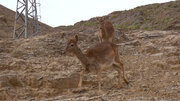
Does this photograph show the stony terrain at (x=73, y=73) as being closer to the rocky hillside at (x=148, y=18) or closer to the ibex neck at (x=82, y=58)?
the ibex neck at (x=82, y=58)

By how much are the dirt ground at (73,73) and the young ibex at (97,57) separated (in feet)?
2.30

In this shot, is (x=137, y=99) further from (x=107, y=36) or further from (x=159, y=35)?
(x=159, y=35)

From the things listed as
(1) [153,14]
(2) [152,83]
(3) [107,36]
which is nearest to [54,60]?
(3) [107,36]

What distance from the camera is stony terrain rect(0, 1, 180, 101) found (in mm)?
8219

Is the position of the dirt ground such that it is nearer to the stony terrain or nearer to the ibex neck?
the stony terrain

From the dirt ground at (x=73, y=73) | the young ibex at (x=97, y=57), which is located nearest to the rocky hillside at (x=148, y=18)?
the dirt ground at (x=73, y=73)

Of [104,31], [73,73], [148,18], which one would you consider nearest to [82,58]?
[73,73]

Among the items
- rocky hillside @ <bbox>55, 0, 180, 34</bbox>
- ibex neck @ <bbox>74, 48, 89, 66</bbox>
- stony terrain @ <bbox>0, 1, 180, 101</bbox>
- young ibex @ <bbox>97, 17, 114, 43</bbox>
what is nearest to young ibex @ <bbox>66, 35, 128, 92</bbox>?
ibex neck @ <bbox>74, 48, 89, 66</bbox>

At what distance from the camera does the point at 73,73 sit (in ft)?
33.8

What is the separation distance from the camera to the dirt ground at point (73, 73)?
27.0 feet

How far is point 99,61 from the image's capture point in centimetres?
885

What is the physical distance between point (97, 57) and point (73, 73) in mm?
1808

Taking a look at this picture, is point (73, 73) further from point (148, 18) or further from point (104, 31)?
point (148, 18)

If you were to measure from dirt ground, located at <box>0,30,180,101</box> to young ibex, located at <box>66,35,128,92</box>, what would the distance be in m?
0.70
